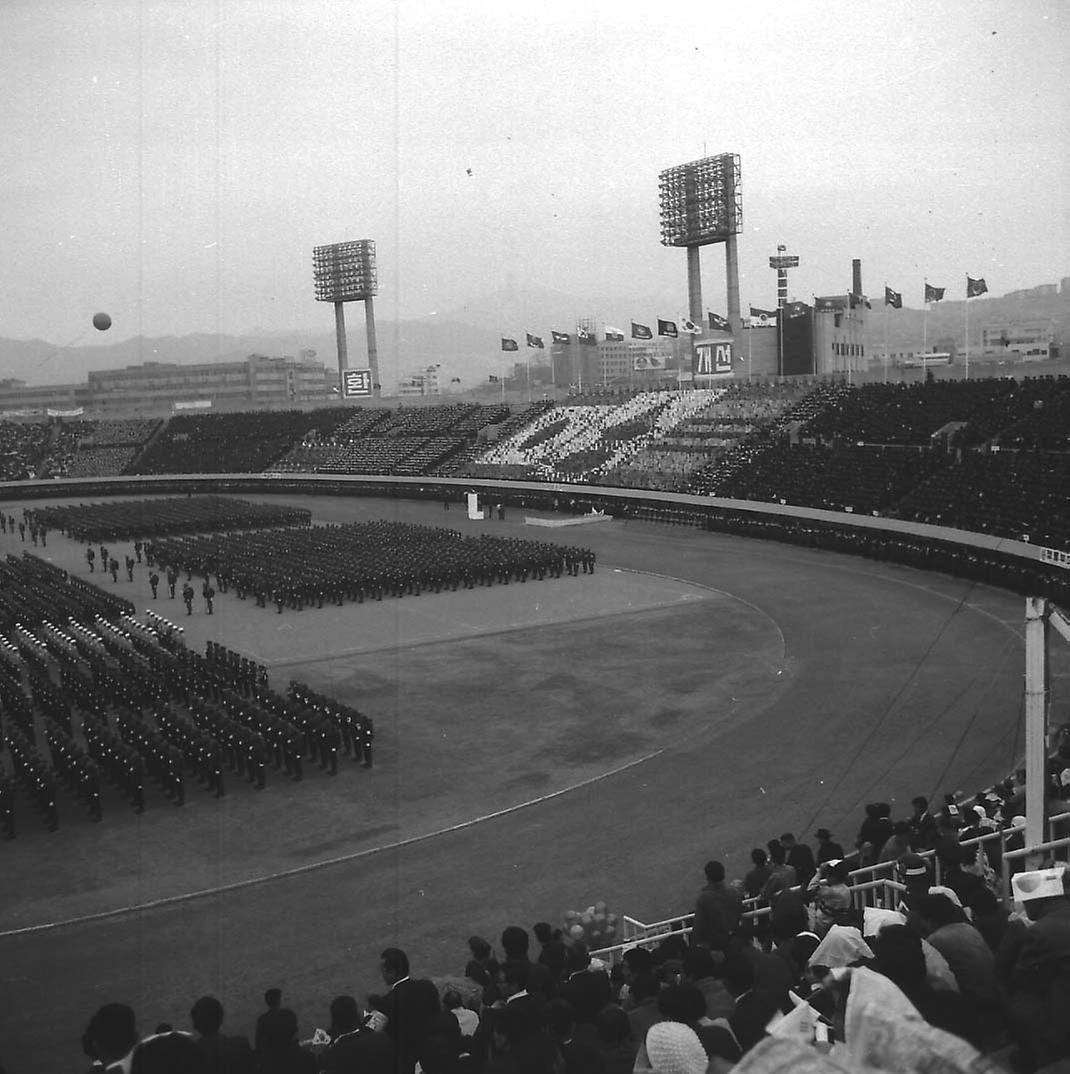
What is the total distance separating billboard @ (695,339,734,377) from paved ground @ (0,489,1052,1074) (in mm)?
32774

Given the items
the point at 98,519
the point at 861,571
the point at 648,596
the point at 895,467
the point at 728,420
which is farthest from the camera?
the point at 728,420

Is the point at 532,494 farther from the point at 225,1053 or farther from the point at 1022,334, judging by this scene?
the point at 1022,334

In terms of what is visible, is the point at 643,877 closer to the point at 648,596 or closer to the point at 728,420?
the point at 648,596

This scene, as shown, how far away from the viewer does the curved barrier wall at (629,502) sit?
3222 cm

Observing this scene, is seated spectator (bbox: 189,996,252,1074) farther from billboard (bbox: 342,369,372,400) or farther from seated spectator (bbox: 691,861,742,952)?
billboard (bbox: 342,369,372,400)

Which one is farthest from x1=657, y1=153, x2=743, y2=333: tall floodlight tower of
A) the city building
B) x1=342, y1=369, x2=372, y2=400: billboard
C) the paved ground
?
the city building

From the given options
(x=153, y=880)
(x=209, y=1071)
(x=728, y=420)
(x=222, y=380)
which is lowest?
(x=153, y=880)

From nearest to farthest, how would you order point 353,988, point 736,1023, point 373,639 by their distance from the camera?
point 736,1023 → point 353,988 → point 373,639

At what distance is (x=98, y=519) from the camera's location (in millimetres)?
50625

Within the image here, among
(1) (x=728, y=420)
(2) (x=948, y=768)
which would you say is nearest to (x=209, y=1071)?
(2) (x=948, y=768)

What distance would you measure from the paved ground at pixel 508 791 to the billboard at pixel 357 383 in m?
Result: 54.1

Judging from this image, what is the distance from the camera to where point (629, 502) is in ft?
168

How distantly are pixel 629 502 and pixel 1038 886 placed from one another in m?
46.1

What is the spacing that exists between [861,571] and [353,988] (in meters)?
27.1
